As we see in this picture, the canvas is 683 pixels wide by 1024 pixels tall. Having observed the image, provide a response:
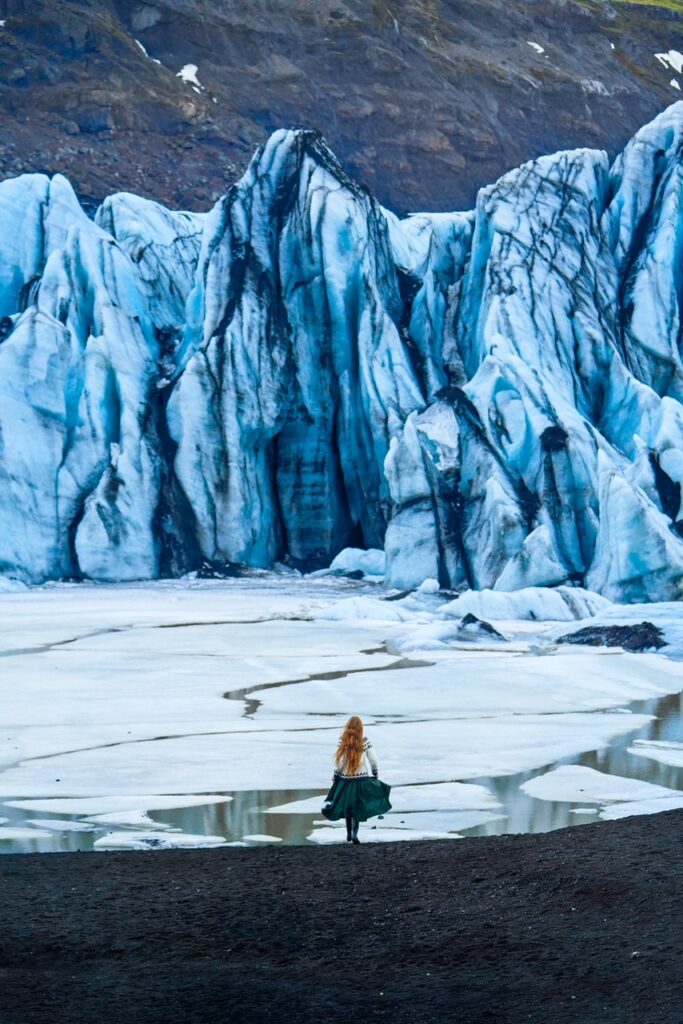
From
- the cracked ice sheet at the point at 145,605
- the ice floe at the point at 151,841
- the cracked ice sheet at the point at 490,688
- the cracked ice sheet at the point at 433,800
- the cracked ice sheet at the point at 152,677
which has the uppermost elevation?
the ice floe at the point at 151,841

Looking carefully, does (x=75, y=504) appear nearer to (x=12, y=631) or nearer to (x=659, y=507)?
(x=12, y=631)

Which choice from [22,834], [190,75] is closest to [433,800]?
[22,834]

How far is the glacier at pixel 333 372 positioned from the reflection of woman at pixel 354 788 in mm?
18829

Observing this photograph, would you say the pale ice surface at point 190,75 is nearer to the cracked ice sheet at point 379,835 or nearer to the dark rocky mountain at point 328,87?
the dark rocky mountain at point 328,87

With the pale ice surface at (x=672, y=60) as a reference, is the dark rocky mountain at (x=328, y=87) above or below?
below

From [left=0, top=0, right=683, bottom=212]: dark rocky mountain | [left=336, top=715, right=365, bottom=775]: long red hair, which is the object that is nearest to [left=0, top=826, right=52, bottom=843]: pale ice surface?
[left=336, top=715, right=365, bottom=775]: long red hair

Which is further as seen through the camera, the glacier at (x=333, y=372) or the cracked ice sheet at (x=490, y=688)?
the glacier at (x=333, y=372)

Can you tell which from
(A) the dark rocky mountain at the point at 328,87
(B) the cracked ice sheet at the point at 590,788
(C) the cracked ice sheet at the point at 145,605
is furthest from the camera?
(A) the dark rocky mountain at the point at 328,87

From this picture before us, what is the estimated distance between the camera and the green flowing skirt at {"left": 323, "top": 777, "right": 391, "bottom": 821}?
28.9 ft

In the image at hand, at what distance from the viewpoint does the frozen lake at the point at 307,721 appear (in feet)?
31.4

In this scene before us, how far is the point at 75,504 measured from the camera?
3150 centimetres

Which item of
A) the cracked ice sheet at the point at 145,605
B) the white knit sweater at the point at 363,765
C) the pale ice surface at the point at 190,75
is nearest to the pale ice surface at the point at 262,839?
the white knit sweater at the point at 363,765

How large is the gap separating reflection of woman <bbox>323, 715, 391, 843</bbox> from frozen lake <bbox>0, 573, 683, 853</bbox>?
327 mm

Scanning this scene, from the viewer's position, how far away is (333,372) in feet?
115
